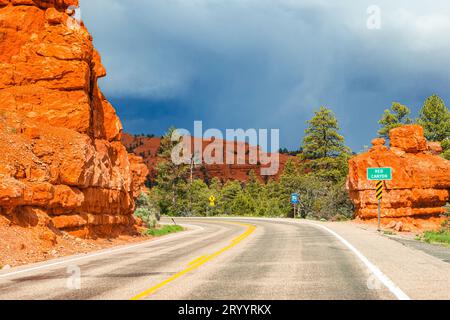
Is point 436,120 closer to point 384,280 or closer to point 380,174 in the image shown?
point 380,174

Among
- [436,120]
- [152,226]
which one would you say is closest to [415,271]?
[152,226]

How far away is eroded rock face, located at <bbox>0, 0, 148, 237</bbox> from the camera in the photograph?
17.4 metres

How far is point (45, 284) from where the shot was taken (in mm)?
8391

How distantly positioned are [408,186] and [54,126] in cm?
2833

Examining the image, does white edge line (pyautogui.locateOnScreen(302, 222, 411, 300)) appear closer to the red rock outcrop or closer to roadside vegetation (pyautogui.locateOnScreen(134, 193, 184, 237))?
roadside vegetation (pyautogui.locateOnScreen(134, 193, 184, 237))

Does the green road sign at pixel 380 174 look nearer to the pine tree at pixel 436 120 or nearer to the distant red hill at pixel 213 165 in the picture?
the pine tree at pixel 436 120

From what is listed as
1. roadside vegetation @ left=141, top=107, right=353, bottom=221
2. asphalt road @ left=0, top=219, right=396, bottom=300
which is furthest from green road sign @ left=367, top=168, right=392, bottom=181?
roadside vegetation @ left=141, top=107, right=353, bottom=221

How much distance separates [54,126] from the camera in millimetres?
20406

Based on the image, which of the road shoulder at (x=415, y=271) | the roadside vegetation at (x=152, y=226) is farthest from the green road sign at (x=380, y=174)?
the road shoulder at (x=415, y=271)

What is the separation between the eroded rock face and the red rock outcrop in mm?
21855

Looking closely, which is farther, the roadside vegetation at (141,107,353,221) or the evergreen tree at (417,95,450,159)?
the roadside vegetation at (141,107,353,221)

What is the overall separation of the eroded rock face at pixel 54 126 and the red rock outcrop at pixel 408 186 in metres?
21.9

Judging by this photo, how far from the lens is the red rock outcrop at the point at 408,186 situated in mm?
36062

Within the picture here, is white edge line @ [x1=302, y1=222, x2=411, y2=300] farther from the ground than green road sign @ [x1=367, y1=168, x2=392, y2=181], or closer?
closer
